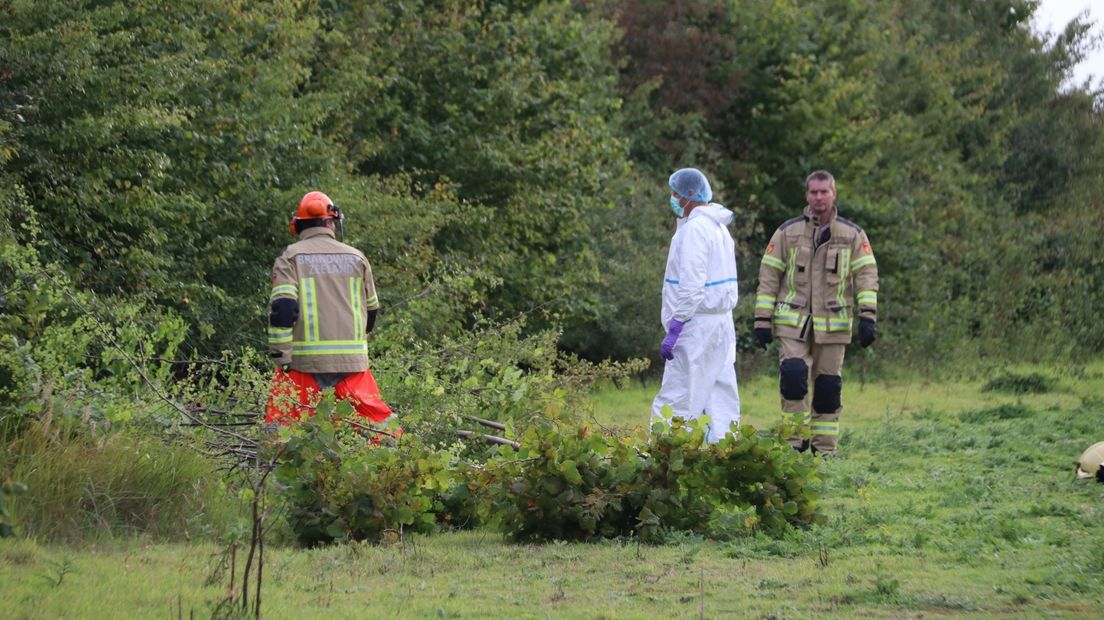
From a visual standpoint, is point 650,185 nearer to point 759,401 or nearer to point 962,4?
point 759,401

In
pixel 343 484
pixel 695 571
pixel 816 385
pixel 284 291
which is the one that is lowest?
pixel 695 571

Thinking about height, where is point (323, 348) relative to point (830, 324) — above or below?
below

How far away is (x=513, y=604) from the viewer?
6.31 meters

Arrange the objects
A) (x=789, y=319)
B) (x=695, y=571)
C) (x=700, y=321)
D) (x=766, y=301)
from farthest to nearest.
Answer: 1. (x=766, y=301)
2. (x=789, y=319)
3. (x=700, y=321)
4. (x=695, y=571)

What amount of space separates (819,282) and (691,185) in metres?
1.24

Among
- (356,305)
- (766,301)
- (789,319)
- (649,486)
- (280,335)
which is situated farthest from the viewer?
(766,301)

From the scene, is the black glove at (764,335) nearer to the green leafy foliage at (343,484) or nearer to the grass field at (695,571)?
the grass field at (695,571)

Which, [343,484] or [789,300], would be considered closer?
[343,484]

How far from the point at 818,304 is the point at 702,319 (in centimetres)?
92

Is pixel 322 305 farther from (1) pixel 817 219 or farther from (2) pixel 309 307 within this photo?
(1) pixel 817 219

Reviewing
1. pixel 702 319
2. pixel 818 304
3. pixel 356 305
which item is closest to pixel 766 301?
pixel 818 304

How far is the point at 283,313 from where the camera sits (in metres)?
9.63

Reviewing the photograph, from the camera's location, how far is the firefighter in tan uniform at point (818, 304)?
11.8 meters

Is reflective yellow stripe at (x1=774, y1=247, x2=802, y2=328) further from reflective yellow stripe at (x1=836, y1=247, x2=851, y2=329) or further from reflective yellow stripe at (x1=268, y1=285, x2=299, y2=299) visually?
reflective yellow stripe at (x1=268, y1=285, x2=299, y2=299)
